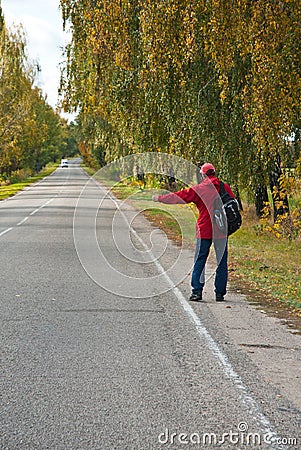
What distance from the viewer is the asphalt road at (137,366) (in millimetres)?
4781

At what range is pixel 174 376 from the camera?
610 cm

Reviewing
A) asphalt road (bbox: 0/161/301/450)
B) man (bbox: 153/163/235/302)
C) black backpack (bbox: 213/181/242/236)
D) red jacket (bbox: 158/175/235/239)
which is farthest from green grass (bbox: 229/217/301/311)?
red jacket (bbox: 158/175/235/239)

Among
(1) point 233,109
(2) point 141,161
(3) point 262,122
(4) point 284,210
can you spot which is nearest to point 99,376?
(3) point 262,122

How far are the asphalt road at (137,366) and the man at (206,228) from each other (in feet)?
0.91

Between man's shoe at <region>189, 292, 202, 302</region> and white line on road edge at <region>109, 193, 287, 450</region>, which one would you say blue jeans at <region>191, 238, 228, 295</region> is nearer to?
man's shoe at <region>189, 292, 202, 302</region>

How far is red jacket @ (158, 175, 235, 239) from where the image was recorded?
9297 mm

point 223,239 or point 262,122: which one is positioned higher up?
point 262,122

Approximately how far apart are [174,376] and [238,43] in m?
8.29

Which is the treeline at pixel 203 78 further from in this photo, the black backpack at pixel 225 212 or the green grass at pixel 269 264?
the black backpack at pixel 225 212

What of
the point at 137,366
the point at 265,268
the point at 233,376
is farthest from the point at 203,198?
the point at 265,268

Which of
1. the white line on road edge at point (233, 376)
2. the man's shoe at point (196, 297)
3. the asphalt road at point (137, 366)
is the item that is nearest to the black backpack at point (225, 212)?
the man's shoe at point (196, 297)

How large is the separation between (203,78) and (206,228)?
21.6ft

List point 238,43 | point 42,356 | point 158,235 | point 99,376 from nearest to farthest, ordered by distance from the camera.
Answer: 1. point 99,376
2. point 42,356
3. point 238,43
4. point 158,235

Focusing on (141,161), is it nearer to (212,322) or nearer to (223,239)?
(223,239)
